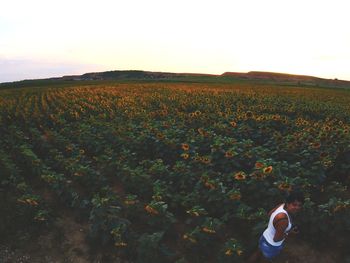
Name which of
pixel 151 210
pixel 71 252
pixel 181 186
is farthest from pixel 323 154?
pixel 71 252

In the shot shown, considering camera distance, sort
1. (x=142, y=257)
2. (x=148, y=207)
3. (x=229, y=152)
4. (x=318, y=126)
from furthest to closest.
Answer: (x=318, y=126)
(x=229, y=152)
(x=148, y=207)
(x=142, y=257)

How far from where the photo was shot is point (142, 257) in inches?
280

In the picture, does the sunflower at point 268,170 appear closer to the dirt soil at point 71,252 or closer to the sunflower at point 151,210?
the dirt soil at point 71,252

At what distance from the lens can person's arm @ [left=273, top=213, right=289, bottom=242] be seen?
621cm

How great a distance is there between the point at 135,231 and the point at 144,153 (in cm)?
380

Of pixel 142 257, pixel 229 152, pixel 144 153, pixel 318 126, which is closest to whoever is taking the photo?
pixel 142 257

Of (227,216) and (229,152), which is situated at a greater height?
(229,152)

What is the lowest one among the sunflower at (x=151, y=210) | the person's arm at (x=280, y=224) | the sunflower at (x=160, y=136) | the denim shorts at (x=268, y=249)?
the denim shorts at (x=268, y=249)

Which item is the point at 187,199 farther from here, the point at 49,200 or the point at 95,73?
the point at 95,73

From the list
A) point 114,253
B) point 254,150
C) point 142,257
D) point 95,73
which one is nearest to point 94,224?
point 114,253

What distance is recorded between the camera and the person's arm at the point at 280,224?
6.21 metres

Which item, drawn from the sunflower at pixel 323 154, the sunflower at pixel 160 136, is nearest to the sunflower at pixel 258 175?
the sunflower at pixel 323 154

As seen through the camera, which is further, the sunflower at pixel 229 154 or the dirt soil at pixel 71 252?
the sunflower at pixel 229 154

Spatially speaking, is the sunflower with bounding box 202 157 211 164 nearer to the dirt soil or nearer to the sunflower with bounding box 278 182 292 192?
the sunflower with bounding box 278 182 292 192
